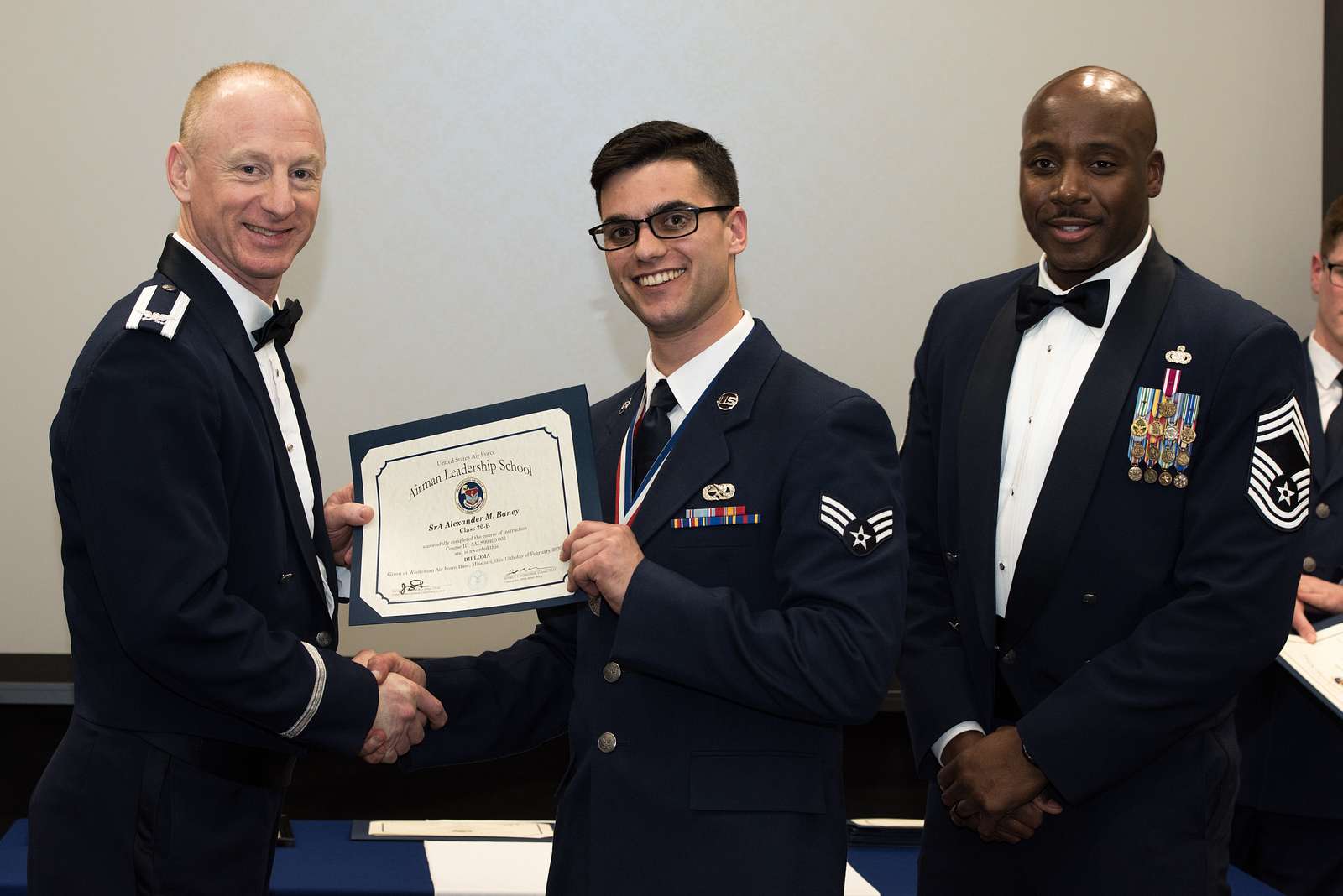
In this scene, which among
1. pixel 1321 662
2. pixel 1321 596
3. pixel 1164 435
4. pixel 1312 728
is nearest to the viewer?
pixel 1164 435

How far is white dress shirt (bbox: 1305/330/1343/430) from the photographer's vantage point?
343 centimetres

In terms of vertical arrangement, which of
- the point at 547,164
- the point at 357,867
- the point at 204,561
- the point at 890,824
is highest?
the point at 547,164

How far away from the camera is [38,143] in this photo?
12.2 feet

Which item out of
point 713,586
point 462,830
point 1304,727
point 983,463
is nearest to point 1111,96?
point 983,463

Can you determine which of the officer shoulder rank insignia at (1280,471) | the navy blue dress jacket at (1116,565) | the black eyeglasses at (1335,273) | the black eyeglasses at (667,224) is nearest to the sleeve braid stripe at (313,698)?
the black eyeglasses at (667,224)

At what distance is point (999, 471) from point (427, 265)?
210cm

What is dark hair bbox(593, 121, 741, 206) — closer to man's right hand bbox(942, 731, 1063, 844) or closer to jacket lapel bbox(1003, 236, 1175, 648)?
jacket lapel bbox(1003, 236, 1175, 648)

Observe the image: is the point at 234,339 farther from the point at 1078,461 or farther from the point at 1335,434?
the point at 1335,434

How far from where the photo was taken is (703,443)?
2.02 meters

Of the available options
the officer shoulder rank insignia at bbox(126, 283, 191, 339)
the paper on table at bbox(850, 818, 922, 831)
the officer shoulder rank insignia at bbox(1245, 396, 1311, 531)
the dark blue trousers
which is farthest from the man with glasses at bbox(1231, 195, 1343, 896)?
the officer shoulder rank insignia at bbox(126, 283, 191, 339)

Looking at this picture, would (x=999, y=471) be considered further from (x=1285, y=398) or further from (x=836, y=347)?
(x=836, y=347)

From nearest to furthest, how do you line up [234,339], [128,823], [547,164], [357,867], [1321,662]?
[128,823] → [234,339] → [1321,662] → [357,867] → [547,164]

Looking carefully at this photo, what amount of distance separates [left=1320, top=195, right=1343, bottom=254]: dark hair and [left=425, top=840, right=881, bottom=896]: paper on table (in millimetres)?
2091

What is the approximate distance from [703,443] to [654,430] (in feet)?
0.42
